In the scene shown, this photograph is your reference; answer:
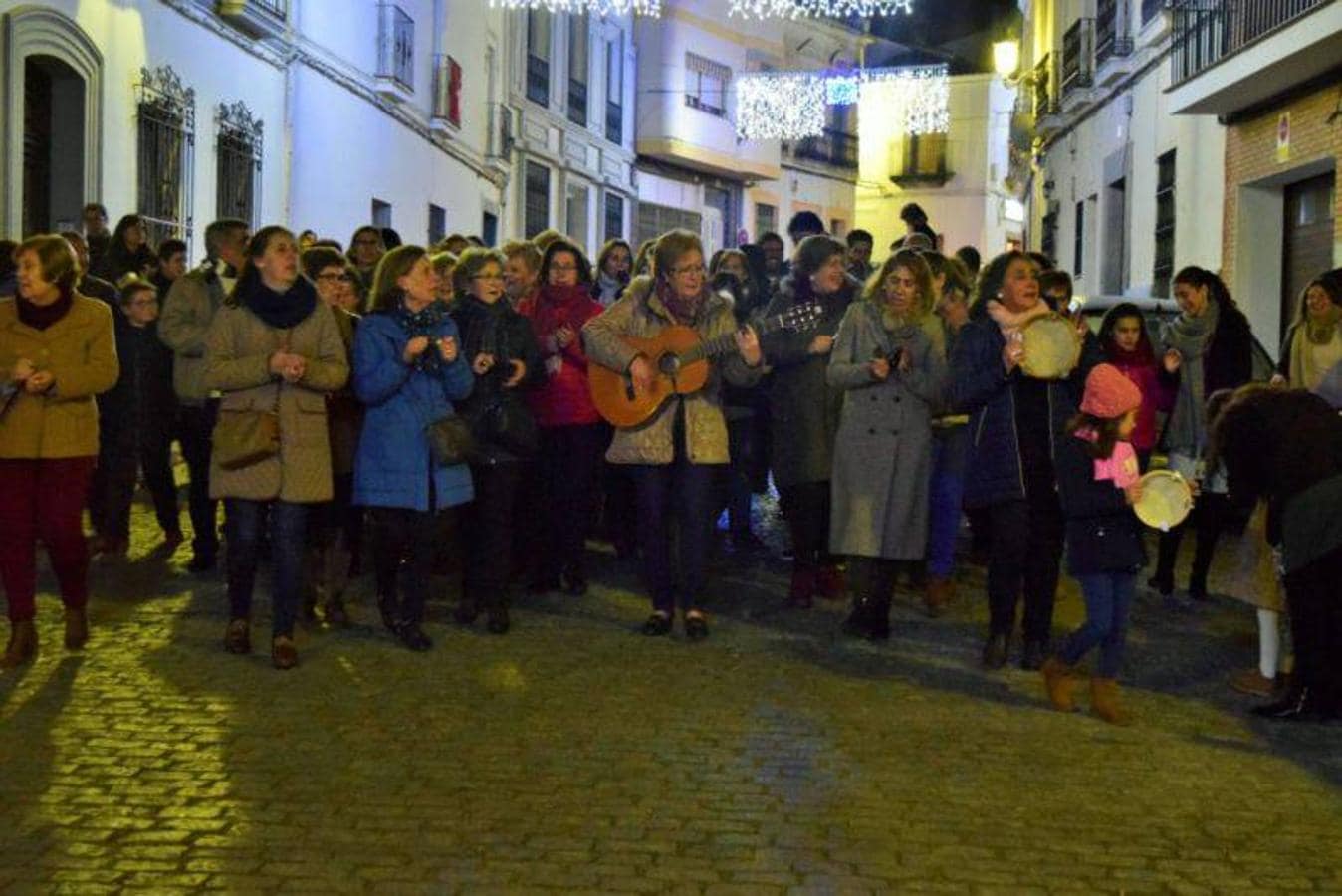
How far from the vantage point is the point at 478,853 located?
Answer: 500 centimetres

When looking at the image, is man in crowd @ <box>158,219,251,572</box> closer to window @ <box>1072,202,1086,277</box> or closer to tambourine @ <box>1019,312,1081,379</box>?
tambourine @ <box>1019,312,1081,379</box>

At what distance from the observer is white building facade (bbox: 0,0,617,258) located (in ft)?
48.6

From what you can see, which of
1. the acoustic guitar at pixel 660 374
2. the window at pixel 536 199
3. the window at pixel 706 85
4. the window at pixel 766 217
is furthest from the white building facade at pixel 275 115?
the window at pixel 766 217

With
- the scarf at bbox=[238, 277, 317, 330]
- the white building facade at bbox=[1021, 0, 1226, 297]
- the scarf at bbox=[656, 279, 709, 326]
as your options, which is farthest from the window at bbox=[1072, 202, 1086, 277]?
the scarf at bbox=[238, 277, 317, 330]

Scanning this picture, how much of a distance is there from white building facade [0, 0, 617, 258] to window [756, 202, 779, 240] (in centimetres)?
1260

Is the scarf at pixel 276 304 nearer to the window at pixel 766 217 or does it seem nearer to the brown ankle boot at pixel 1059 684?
the brown ankle boot at pixel 1059 684

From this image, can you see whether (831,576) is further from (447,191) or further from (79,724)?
(447,191)

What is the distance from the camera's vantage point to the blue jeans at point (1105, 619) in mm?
7043

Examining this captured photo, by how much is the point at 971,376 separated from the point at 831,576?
2075mm

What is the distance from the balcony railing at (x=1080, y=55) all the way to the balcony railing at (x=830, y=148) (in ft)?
71.1

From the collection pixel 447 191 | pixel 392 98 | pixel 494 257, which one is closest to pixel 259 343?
pixel 494 257

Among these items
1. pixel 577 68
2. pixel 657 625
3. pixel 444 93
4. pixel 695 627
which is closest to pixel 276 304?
pixel 657 625

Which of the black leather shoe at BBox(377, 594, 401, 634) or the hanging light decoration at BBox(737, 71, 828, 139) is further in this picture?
the hanging light decoration at BBox(737, 71, 828, 139)

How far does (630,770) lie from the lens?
5.97 metres
